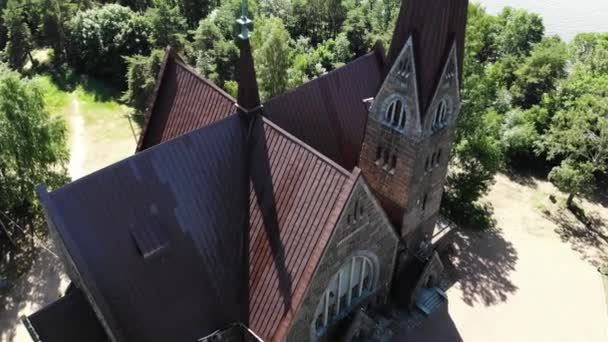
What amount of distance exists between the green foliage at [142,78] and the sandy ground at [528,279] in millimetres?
31603

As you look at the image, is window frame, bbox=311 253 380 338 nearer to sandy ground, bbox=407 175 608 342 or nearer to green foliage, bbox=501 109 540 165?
sandy ground, bbox=407 175 608 342

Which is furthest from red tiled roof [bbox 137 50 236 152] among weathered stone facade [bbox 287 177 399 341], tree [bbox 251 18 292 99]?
tree [bbox 251 18 292 99]

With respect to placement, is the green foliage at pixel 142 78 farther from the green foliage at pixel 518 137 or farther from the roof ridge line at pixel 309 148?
the green foliage at pixel 518 137

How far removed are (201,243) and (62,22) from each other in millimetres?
51172

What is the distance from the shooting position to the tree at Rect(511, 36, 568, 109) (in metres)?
53.8

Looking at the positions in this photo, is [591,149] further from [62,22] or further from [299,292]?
[62,22]

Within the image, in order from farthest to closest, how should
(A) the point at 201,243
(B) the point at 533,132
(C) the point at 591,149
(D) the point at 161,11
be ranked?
(D) the point at 161,11
(B) the point at 533,132
(C) the point at 591,149
(A) the point at 201,243

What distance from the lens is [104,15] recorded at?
62.6 meters

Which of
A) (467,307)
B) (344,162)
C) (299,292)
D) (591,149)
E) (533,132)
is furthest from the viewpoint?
(533,132)

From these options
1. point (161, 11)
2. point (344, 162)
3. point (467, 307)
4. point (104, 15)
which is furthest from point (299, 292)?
point (104, 15)

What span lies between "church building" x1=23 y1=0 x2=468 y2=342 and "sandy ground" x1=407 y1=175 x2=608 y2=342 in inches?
385

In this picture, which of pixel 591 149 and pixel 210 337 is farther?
pixel 591 149

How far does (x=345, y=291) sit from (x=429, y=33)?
13.6 metres

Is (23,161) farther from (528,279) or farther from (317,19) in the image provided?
(317,19)
